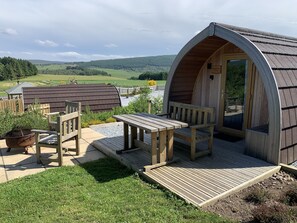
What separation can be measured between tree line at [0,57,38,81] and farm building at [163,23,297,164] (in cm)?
5899

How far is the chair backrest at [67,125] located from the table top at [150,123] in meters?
1.05

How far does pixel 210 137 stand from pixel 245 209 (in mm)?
1991

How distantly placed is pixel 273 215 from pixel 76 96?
9931 millimetres

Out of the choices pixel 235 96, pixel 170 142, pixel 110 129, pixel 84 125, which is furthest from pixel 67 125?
pixel 235 96

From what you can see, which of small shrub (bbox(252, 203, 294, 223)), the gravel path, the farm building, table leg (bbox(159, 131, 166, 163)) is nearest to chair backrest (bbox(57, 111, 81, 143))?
the gravel path

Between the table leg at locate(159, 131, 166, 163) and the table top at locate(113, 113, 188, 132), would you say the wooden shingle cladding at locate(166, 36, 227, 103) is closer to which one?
the table top at locate(113, 113, 188, 132)

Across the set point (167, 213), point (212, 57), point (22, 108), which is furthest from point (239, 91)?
point (22, 108)

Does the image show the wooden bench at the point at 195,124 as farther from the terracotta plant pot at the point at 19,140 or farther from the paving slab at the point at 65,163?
the terracotta plant pot at the point at 19,140

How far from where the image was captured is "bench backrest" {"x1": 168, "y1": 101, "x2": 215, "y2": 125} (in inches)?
211

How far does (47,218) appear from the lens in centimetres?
315

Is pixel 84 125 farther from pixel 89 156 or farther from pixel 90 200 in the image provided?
pixel 90 200

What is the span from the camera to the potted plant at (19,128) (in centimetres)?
560

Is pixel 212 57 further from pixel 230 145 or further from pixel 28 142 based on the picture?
pixel 28 142

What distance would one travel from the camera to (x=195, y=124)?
5.76 metres
